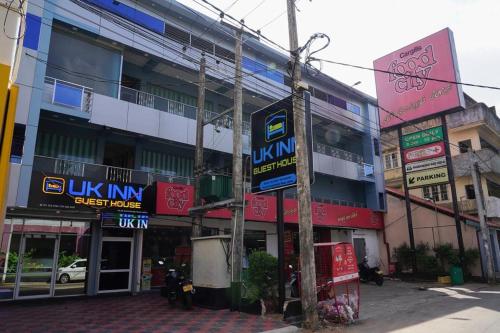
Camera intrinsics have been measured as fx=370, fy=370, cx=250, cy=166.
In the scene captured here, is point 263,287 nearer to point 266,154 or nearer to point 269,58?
point 266,154

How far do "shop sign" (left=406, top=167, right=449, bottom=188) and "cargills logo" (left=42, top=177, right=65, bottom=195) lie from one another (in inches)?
745

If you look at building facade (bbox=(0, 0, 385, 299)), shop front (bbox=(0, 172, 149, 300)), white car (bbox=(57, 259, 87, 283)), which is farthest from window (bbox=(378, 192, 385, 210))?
white car (bbox=(57, 259, 87, 283))

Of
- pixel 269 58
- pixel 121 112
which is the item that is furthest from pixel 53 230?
pixel 269 58

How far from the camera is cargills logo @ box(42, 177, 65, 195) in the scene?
12.5 meters

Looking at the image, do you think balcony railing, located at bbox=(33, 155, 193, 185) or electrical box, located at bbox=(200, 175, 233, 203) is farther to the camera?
balcony railing, located at bbox=(33, 155, 193, 185)

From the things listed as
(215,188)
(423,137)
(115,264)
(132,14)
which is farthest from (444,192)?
(132,14)

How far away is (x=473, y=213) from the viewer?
26906 mm

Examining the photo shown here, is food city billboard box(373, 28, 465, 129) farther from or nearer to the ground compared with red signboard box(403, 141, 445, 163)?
farther from the ground

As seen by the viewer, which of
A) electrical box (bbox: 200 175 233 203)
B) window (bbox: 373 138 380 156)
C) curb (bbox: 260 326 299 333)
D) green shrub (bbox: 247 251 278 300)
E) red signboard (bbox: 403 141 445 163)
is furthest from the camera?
window (bbox: 373 138 380 156)

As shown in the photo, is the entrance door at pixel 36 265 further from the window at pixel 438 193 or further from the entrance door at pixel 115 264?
the window at pixel 438 193

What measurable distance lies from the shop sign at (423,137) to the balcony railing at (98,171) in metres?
14.0

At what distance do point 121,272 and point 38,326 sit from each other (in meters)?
5.89

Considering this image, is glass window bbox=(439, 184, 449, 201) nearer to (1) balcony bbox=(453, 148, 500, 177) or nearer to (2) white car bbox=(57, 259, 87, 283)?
(1) balcony bbox=(453, 148, 500, 177)

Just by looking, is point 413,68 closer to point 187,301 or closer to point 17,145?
point 187,301
